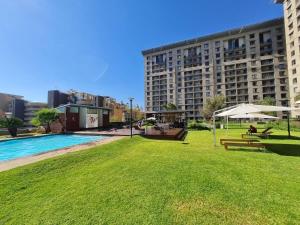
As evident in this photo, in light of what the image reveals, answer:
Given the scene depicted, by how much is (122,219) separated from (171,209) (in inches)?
42.5

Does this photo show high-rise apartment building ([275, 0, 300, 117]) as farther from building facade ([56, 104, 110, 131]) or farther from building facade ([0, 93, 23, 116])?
building facade ([0, 93, 23, 116])

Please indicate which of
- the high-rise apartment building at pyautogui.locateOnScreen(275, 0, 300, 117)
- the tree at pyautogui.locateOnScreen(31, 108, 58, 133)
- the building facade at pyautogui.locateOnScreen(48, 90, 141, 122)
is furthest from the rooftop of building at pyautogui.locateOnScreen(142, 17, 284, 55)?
the tree at pyautogui.locateOnScreen(31, 108, 58, 133)

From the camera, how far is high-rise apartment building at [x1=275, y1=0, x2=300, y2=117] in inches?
1629

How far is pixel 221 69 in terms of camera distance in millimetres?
64125

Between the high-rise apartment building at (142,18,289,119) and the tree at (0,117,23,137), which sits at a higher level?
the high-rise apartment building at (142,18,289,119)

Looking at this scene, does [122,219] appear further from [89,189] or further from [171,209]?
[89,189]

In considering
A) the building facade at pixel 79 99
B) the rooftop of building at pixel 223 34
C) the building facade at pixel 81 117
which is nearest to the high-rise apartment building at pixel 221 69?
the rooftop of building at pixel 223 34

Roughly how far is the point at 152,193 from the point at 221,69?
6813cm

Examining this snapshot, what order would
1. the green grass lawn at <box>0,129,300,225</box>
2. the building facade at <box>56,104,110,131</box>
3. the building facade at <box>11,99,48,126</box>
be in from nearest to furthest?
the green grass lawn at <box>0,129,300,225</box> → the building facade at <box>56,104,110,131</box> → the building facade at <box>11,99,48,126</box>

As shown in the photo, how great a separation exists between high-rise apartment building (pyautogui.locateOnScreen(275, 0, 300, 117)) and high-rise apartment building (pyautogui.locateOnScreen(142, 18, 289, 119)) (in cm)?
1105

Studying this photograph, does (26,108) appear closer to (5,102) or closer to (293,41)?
(5,102)

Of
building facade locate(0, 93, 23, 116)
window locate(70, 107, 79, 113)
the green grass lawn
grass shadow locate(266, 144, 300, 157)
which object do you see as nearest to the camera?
the green grass lawn

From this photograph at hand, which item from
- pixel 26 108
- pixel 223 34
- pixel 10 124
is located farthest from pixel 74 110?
pixel 26 108

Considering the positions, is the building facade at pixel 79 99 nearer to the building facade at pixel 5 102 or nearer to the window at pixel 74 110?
the building facade at pixel 5 102
